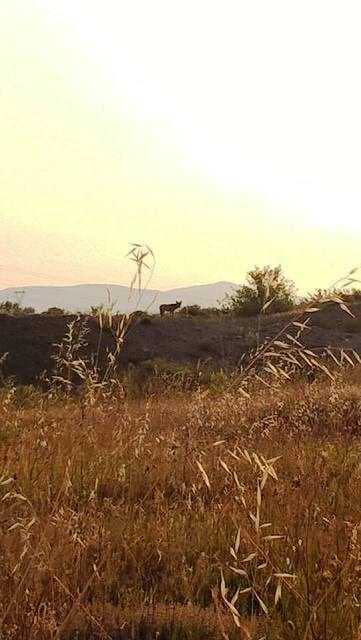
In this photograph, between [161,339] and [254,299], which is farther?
[254,299]

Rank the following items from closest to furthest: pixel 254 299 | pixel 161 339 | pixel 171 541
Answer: pixel 171 541
pixel 161 339
pixel 254 299

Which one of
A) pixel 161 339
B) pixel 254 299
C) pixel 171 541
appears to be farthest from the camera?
pixel 254 299

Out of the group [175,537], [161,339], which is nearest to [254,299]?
[161,339]

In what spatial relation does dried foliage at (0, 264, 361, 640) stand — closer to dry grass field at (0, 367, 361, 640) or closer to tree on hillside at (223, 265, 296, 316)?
dry grass field at (0, 367, 361, 640)

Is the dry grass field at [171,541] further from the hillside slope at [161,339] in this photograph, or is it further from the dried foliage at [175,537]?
the hillside slope at [161,339]

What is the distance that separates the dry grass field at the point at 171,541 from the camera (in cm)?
207

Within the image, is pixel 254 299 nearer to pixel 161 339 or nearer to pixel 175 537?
pixel 161 339

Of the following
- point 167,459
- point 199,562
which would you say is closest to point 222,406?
point 167,459

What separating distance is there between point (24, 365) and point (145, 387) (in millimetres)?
2624

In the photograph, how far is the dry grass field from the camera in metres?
2.07

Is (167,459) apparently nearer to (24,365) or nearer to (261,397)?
(261,397)

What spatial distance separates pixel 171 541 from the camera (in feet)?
9.11

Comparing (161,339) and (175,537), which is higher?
(161,339)

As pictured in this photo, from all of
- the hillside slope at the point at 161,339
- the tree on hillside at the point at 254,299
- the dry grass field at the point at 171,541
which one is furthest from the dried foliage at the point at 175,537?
the tree on hillside at the point at 254,299
